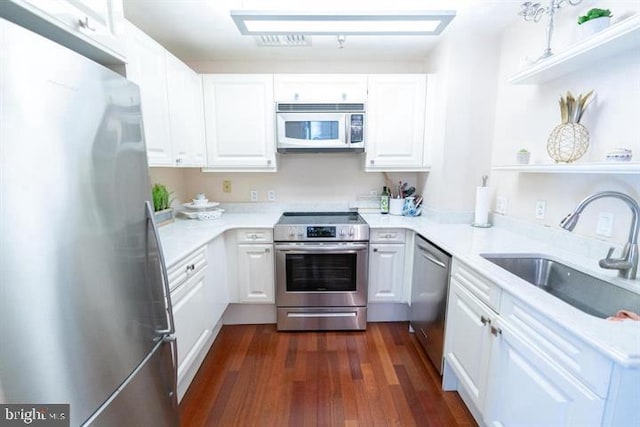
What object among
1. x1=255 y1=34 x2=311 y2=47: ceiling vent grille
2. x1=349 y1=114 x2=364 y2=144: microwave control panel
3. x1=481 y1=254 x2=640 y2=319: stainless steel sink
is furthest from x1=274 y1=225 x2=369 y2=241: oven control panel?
x1=255 y1=34 x2=311 y2=47: ceiling vent grille

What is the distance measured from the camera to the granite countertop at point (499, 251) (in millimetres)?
783

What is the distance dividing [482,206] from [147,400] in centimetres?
227

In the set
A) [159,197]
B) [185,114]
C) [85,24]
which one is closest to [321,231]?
[159,197]

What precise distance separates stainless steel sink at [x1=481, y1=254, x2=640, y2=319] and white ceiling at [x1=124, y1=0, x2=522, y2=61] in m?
1.58

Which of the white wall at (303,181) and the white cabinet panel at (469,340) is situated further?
the white wall at (303,181)

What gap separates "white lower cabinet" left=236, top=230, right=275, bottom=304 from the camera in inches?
93.1

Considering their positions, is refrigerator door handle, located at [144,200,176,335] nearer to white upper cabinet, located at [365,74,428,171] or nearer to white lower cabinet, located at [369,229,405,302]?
white lower cabinet, located at [369,229,405,302]

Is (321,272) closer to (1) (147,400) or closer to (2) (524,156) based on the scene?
(1) (147,400)

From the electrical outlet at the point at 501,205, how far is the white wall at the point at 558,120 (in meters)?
0.05

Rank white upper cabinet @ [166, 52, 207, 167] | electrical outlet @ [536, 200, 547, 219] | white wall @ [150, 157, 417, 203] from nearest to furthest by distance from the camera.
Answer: electrical outlet @ [536, 200, 547, 219] → white upper cabinet @ [166, 52, 207, 167] → white wall @ [150, 157, 417, 203]

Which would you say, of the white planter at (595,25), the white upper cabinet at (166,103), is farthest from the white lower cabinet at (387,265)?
the white upper cabinet at (166,103)

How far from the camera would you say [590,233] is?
145 cm

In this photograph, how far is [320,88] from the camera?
8.02ft

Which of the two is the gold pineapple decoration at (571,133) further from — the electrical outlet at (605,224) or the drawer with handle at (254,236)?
the drawer with handle at (254,236)
